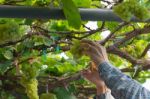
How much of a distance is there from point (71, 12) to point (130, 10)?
27cm

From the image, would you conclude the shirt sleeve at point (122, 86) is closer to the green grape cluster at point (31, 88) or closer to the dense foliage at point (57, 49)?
the dense foliage at point (57, 49)

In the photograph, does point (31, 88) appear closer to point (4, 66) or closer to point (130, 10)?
point (4, 66)

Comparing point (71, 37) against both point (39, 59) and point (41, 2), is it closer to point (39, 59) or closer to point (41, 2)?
point (39, 59)

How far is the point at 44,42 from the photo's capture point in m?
1.64

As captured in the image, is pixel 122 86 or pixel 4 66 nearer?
pixel 122 86

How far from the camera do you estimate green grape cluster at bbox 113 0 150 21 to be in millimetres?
1180

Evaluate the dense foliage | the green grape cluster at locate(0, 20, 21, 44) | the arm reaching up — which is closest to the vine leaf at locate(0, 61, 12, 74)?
the dense foliage

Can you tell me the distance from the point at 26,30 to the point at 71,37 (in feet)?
0.65

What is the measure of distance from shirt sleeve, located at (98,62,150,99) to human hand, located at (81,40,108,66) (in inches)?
2.2

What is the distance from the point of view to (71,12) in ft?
3.22

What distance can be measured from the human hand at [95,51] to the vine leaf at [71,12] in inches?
8.9

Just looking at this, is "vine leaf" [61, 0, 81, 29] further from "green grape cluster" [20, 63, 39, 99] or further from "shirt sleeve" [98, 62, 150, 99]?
"green grape cluster" [20, 63, 39, 99]

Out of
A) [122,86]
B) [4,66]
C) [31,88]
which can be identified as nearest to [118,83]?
[122,86]

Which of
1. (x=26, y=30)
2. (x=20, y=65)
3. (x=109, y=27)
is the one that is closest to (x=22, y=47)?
(x=20, y=65)
